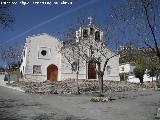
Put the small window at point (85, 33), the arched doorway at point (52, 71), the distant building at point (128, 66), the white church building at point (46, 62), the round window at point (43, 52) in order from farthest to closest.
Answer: the arched doorway at point (52, 71) → the round window at point (43, 52) → the white church building at point (46, 62) → the small window at point (85, 33) → the distant building at point (128, 66)

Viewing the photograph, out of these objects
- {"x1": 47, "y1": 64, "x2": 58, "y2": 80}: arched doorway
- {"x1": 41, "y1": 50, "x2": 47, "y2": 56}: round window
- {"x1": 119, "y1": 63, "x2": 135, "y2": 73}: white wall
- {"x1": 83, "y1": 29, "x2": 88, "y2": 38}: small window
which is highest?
{"x1": 83, "y1": 29, "x2": 88, "y2": 38}: small window

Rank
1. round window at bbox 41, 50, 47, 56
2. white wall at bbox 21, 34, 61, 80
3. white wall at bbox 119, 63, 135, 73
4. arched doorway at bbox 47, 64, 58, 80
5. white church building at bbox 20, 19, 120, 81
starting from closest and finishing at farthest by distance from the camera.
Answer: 1. white wall at bbox 21, 34, 61, 80
2. white church building at bbox 20, 19, 120, 81
3. round window at bbox 41, 50, 47, 56
4. arched doorway at bbox 47, 64, 58, 80
5. white wall at bbox 119, 63, 135, 73

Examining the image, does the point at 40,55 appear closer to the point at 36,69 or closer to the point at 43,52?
the point at 43,52

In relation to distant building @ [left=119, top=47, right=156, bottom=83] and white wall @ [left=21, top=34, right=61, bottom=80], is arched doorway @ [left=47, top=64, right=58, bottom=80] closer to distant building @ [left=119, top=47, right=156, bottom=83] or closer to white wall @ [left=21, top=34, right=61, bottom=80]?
white wall @ [left=21, top=34, right=61, bottom=80]

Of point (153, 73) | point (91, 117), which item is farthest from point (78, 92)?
point (153, 73)

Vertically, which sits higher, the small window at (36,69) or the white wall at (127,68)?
the white wall at (127,68)

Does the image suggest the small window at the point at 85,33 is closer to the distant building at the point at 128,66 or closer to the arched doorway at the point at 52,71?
the distant building at the point at 128,66

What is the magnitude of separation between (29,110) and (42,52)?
112ft

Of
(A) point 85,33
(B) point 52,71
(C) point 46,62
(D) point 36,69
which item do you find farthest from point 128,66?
(A) point 85,33

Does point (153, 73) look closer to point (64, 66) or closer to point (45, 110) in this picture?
point (64, 66)

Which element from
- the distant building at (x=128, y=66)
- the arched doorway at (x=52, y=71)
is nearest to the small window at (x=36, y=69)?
the arched doorway at (x=52, y=71)

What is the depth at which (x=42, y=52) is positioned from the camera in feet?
187

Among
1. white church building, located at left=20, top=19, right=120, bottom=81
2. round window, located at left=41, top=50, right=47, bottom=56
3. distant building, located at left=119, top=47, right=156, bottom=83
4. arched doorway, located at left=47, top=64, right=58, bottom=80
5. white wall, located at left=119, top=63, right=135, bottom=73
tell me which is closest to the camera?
distant building, located at left=119, top=47, right=156, bottom=83

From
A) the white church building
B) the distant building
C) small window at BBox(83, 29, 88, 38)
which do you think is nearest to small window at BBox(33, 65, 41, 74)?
the white church building
